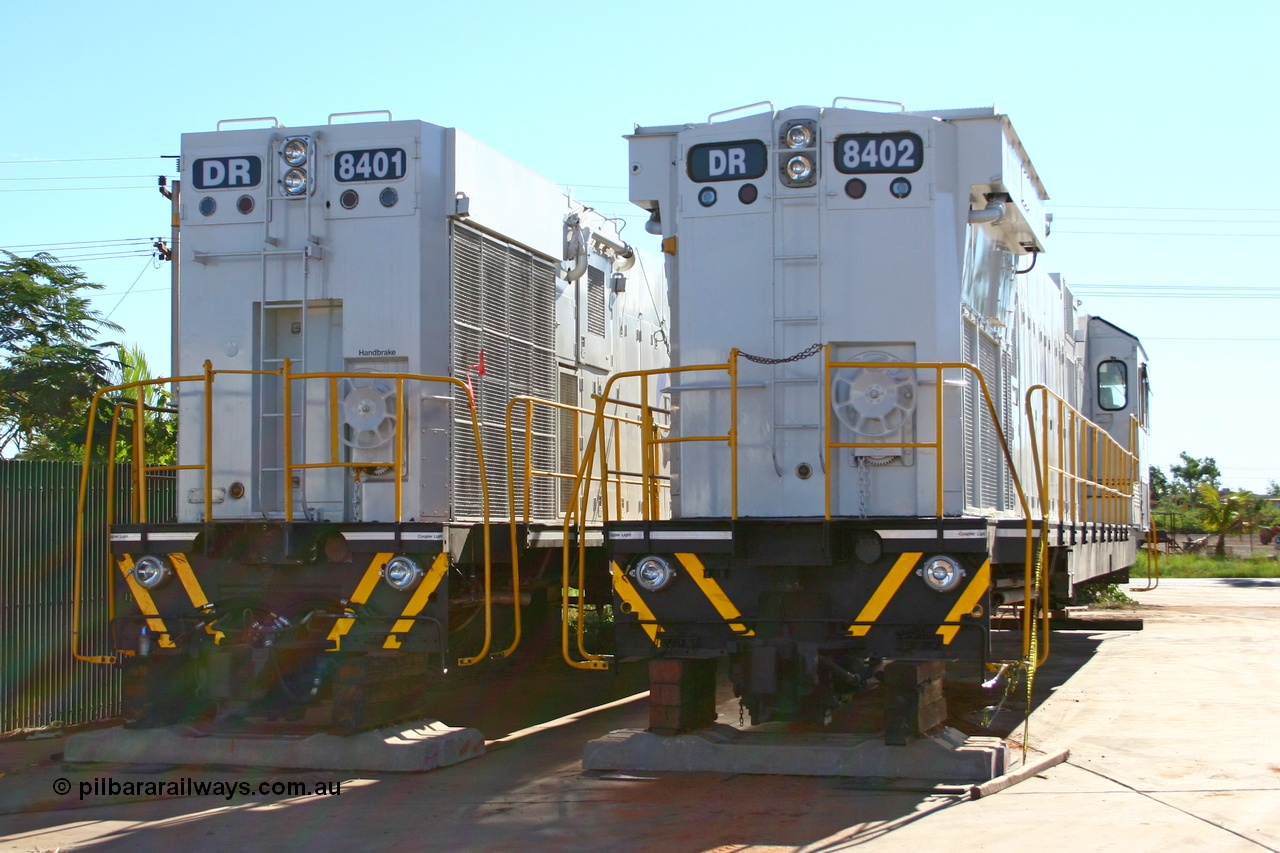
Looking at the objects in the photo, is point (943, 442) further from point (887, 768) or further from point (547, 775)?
point (547, 775)

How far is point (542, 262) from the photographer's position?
38.7 feet

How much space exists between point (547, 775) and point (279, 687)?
2018 millimetres

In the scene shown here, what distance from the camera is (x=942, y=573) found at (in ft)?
26.6

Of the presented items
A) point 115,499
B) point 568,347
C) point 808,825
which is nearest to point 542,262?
point 568,347

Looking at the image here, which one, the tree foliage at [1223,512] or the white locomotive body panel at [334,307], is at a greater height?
the white locomotive body panel at [334,307]

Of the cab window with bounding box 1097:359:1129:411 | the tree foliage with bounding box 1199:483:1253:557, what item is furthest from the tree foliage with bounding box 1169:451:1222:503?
the cab window with bounding box 1097:359:1129:411

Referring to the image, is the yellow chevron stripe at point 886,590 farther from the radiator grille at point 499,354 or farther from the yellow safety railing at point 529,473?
the radiator grille at point 499,354

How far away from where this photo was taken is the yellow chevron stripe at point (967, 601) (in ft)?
26.4

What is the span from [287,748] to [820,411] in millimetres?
4162

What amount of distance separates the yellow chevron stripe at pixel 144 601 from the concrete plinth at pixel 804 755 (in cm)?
312

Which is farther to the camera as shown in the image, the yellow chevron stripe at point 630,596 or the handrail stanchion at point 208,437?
the handrail stanchion at point 208,437

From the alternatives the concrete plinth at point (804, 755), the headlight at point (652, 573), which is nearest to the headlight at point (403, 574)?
the headlight at point (652, 573)

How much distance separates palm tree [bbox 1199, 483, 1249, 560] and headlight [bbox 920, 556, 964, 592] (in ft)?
138

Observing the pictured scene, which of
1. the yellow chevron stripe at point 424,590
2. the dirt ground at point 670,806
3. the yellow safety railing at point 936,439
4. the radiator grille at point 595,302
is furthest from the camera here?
the radiator grille at point 595,302
